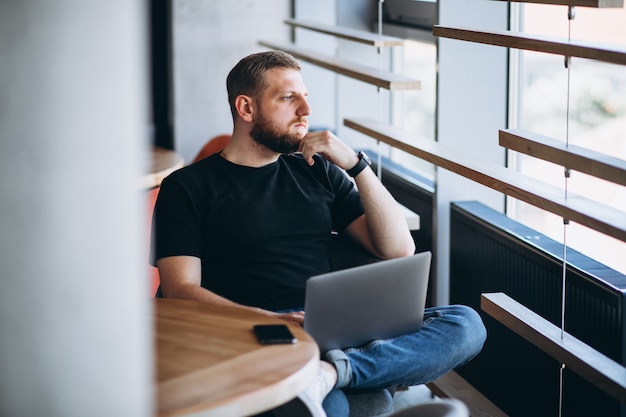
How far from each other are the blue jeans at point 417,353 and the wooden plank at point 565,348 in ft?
0.37

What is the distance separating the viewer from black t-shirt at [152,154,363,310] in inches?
109

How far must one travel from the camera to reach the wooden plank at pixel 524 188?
224 cm

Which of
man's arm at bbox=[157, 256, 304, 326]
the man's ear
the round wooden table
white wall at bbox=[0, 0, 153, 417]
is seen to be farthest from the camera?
the man's ear

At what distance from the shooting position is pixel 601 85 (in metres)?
3.22

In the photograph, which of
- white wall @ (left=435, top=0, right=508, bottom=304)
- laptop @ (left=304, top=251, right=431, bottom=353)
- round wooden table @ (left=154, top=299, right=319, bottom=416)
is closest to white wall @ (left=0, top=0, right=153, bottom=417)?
round wooden table @ (left=154, top=299, right=319, bottom=416)

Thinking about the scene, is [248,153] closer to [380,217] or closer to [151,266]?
[380,217]

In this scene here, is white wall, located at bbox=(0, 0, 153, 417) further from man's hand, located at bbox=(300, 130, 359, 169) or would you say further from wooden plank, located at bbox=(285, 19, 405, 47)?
wooden plank, located at bbox=(285, 19, 405, 47)

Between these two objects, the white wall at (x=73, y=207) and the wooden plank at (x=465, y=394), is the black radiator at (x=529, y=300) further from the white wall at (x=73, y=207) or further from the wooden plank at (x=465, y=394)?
the white wall at (x=73, y=207)

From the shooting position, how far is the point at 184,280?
2.63 meters

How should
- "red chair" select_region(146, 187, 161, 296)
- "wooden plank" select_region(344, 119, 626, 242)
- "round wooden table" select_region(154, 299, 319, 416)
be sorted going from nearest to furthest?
"round wooden table" select_region(154, 299, 319, 416) → "wooden plank" select_region(344, 119, 626, 242) → "red chair" select_region(146, 187, 161, 296)

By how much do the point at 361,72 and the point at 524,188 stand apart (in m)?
1.43

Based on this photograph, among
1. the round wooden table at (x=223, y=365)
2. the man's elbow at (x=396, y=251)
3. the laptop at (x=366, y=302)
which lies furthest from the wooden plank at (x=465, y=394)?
the round wooden table at (x=223, y=365)

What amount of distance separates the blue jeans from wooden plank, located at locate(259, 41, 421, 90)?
103cm

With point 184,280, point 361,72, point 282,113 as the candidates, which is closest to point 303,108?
point 282,113
